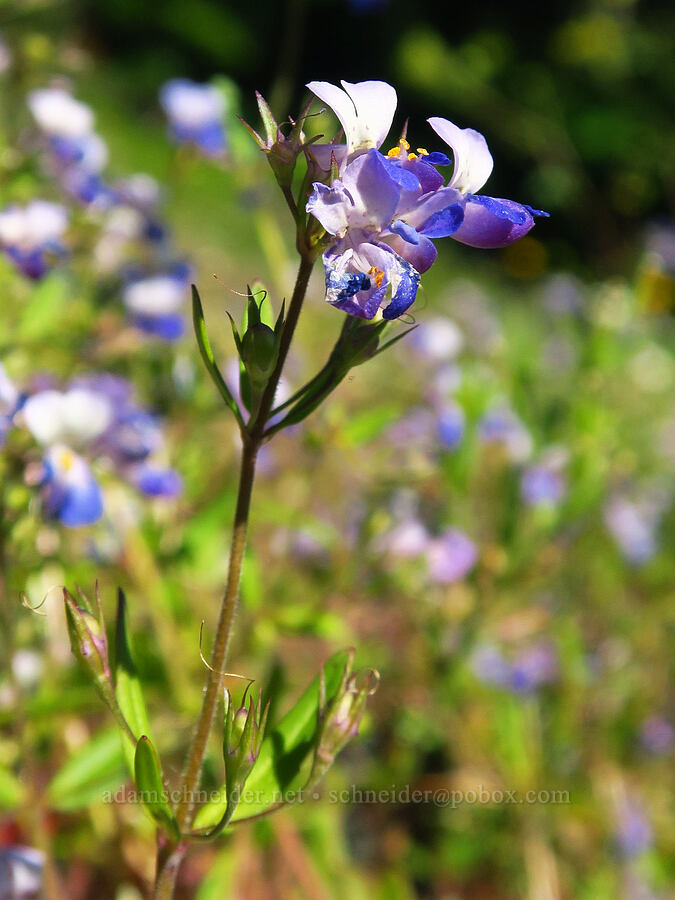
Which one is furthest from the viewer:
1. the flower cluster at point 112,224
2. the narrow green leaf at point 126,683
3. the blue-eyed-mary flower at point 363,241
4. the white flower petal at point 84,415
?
the flower cluster at point 112,224

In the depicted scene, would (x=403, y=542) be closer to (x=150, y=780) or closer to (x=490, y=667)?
(x=490, y=667)

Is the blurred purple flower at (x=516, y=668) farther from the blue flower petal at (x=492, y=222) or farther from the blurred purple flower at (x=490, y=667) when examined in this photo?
the blue flower petal at (x=492, y=222)

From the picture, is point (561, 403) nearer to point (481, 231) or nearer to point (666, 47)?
point (481, 231)

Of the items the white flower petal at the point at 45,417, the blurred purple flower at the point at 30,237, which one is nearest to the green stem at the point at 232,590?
the white flower petal at the point at 45,417

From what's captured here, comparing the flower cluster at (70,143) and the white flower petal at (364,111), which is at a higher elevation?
the white flower petal at (364,111)

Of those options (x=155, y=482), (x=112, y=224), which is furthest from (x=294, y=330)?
(x=112, y=224)

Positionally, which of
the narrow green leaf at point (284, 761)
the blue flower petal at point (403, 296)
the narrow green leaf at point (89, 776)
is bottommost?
the narrow green leaf at point (89, 776)

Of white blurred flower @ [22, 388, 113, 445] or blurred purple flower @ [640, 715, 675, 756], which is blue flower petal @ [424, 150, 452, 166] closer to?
white blurred flower @ [22, 388, 113, 445]
